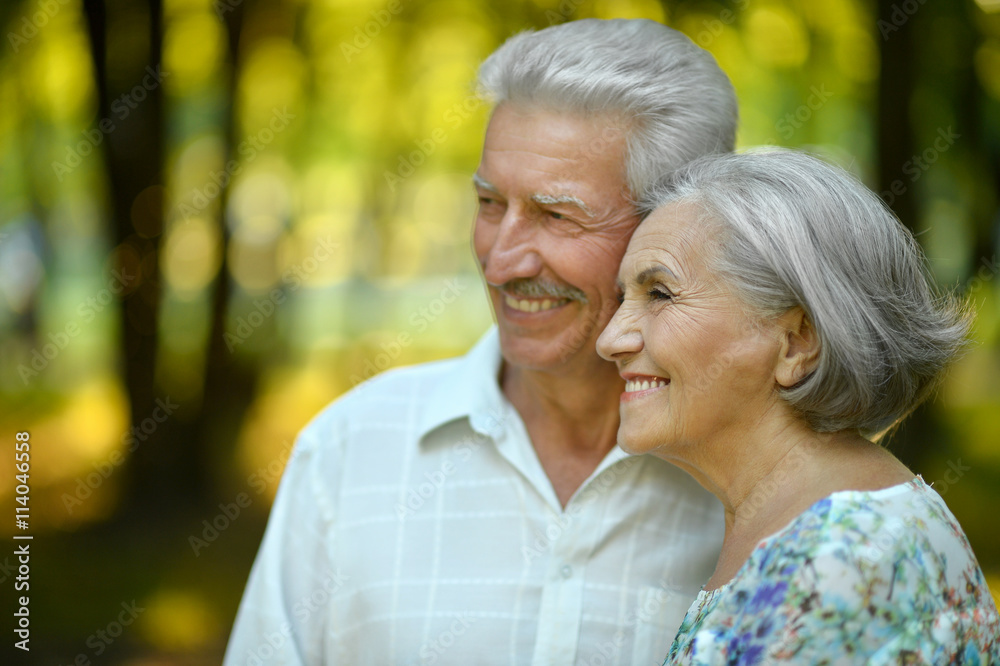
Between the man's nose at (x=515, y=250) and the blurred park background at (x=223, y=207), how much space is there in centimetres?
356

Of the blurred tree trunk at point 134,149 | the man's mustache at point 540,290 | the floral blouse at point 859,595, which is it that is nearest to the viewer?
the floral blouse at point 859,595

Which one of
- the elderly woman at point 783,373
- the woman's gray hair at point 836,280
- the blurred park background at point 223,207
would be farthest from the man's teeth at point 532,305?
the blurred park background at point 223,207

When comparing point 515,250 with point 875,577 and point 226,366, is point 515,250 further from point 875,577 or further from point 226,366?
point 226,366

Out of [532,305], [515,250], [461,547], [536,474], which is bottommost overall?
[461,547]

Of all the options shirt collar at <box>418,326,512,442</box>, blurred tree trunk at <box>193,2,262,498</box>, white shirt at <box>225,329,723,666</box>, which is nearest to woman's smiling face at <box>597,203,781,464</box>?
white shirt at <box>225,329,723,666</box>

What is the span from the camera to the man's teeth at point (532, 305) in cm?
224

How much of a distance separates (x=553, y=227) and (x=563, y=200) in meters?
0.08

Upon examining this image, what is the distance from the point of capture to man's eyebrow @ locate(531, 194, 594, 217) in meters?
2.14

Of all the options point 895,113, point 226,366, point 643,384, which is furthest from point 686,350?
→ point 226,366

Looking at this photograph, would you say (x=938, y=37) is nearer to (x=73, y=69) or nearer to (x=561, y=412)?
(x=561, y=412)

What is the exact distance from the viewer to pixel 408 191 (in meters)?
10.4

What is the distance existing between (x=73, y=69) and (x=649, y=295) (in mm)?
6261

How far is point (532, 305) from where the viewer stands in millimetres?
2242

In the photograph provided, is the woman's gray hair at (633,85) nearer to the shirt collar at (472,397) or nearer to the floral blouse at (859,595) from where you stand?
the shirt collar at (472,397)
